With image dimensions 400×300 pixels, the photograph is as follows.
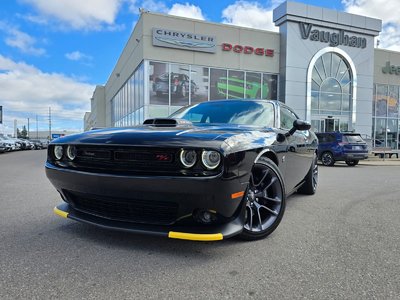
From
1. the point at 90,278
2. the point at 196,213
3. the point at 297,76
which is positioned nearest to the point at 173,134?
the point at 196,213

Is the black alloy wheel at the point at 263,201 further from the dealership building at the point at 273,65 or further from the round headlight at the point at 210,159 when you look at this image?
the dealership building at the point at 273,65

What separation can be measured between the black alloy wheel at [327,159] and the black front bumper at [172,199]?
451 inches

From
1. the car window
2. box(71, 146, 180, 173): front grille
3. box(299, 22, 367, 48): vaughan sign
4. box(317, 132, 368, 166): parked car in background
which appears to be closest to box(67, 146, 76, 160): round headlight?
box(71, 146, 180, 173): front grille

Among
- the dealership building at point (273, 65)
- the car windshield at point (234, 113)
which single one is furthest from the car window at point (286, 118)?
the dealership building at point (273, 65)

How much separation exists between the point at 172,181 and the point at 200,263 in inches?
27.3

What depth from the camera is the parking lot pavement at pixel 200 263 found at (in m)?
2.02

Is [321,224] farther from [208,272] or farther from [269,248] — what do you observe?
[208,272]

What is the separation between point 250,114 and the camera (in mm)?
3771

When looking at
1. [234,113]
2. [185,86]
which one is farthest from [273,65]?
[234,113]

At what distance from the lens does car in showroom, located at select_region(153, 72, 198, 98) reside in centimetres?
1703

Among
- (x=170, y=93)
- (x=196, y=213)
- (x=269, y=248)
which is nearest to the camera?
(x=196, y=213)

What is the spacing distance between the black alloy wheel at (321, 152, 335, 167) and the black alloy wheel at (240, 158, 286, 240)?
10830 millimetres

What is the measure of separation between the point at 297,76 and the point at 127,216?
18.7 metres

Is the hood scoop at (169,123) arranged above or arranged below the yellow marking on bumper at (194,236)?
above
